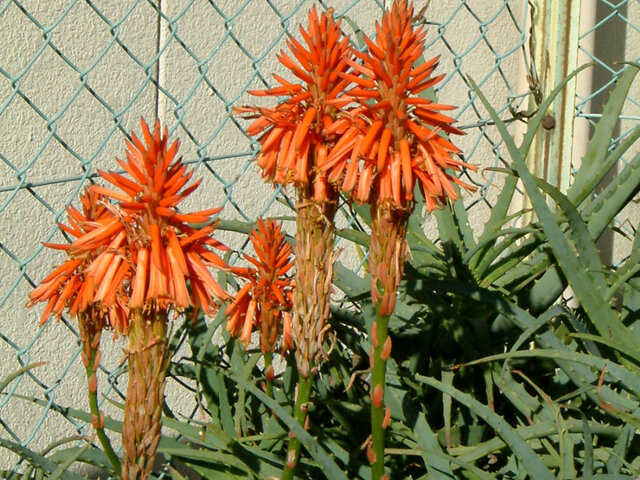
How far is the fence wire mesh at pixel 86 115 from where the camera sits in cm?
201

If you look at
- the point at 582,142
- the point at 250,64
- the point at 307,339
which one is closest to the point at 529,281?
the point at 307,339

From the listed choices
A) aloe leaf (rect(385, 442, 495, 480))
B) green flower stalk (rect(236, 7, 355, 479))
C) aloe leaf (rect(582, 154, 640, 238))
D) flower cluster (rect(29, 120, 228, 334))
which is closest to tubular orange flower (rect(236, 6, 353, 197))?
green flower stalk (rect(236, 7, 355, 479))

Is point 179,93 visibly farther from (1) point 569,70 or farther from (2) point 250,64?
(1) point 569,70

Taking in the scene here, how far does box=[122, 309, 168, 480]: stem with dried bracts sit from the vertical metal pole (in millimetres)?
1747

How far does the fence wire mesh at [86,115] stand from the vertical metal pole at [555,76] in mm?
218

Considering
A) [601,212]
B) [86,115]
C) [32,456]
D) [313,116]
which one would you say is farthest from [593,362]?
[86,115]

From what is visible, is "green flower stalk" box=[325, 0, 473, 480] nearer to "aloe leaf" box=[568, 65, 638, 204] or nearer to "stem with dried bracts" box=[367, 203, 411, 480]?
"stem with dried bracts" box=[367, 203, 411, 480]

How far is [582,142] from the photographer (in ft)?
9.68

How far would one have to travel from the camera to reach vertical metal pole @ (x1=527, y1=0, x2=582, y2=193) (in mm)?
2553

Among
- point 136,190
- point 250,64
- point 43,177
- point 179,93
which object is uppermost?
point 250,64

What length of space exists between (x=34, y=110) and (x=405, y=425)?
1.06 m

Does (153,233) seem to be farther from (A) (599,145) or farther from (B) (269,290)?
(A) (599,145)

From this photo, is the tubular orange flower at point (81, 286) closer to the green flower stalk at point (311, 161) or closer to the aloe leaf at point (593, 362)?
the green flower stalk at point (311, 161)

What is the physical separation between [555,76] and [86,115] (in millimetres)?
1327
